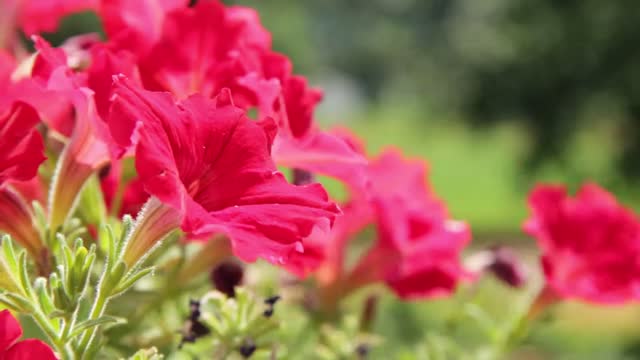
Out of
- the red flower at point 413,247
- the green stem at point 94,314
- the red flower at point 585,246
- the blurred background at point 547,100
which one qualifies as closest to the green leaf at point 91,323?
the green stem at point 94,314

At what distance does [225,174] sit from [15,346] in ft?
0.43

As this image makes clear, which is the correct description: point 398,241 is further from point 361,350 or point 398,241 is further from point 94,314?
point 94,314

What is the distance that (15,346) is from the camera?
1.66ft

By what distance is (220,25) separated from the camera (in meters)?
0.74

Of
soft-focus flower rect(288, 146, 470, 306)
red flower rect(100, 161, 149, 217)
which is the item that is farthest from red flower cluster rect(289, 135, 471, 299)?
red flower rect(100, 161, 149, 217)

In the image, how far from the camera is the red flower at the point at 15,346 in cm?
50

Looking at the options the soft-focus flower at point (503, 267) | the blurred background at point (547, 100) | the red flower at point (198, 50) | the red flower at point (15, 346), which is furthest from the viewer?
the blurred background at point (547, 100)

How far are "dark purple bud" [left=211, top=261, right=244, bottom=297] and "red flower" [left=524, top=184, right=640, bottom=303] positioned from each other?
278 millimetres

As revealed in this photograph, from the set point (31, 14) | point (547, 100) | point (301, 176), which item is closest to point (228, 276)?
point (301, 176)

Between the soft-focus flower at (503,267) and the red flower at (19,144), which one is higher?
the red flower at (19,144)

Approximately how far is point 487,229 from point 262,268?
1370 centimetres

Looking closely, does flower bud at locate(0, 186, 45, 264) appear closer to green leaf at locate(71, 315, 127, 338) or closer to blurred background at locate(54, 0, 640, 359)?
green leaf at locate(71, 315, 127, 338)

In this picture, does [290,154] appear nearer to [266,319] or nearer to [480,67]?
[266,319]

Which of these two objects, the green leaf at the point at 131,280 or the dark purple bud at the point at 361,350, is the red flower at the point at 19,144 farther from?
the dark purple bud at the point at 361,350
